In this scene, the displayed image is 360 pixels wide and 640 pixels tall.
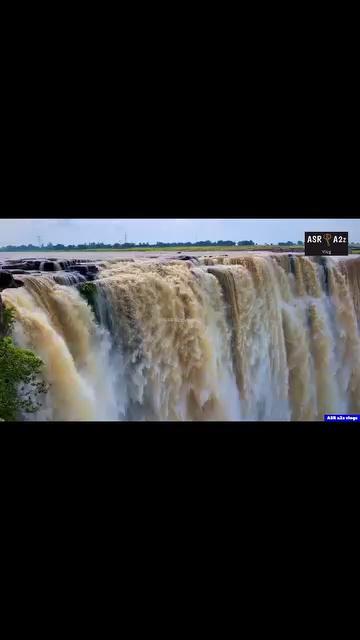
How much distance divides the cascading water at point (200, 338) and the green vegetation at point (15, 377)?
0.09m

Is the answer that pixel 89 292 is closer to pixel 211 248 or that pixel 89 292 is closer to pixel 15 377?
pixel 15 377

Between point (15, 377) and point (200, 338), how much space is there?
6.94ft

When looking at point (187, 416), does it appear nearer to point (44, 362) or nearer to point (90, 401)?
point (90, 401)

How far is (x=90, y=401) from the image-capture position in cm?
670

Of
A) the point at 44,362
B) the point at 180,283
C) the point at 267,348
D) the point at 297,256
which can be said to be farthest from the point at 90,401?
the point at 297,256

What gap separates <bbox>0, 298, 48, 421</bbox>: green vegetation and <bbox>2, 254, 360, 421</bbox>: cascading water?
0.31 feet

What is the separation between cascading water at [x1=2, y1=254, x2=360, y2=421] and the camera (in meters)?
6.63

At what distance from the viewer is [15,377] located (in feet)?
21.0

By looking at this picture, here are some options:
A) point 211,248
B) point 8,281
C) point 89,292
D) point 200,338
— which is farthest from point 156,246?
point 8,281

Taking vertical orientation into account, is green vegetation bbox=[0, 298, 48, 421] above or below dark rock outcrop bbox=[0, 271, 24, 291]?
below

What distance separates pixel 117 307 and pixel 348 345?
2.84m

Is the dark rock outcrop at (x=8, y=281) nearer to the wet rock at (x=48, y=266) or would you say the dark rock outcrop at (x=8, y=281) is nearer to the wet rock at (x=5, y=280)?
the wet rock at (x=5, y=280)

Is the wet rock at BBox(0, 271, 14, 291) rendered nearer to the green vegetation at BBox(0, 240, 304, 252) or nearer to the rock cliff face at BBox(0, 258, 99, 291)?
the rock cliff face at BBox(0, 258, 99, 291)

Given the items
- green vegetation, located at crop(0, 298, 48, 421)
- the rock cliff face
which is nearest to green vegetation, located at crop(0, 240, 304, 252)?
the rock cliff face
